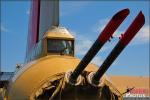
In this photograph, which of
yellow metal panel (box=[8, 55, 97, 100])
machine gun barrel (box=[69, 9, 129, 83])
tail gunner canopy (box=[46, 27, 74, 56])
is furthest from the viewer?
tail gunner canopy (box=[46, 27, 74, 56])

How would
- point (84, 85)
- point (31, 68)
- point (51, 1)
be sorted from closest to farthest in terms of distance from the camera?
1. point (84, 85)
2. point (31, 68)
3. point (51, 1)

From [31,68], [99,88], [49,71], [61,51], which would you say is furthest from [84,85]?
[61,51]

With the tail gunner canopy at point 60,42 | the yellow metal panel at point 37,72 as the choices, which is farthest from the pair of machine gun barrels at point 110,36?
the tail gunner canopy at point 60,42

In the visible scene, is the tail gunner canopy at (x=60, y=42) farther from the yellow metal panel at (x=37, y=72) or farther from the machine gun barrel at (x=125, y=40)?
the machine gun barrel at (x=125, y=40)

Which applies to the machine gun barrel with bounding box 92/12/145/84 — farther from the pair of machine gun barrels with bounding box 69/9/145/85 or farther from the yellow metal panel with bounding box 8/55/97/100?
the yellow metal panel with bounding box 8/55/97/100

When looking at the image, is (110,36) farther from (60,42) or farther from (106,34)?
(60,42)

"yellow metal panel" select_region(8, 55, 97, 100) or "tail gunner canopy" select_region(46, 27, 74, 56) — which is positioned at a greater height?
"tail gunner canopy" select_region(46, 27, 74, 56)

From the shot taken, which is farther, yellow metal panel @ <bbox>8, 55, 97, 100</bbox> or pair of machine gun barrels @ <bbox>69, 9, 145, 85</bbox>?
yellow metal panel @ <bbox>8, 55, 97, 100</bbox>

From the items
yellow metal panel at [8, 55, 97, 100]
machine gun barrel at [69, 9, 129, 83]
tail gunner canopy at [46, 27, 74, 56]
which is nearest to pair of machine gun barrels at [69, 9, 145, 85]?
machine gun barrel at [69, 9, 129, 83]

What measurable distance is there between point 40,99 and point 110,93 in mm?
1486

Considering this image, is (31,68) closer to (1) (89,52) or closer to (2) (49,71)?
(2) (49,71)

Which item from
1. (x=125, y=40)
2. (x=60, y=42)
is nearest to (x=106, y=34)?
(x=125, y=40)

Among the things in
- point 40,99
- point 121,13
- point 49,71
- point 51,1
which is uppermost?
point 51,1

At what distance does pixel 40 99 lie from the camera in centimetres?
848
